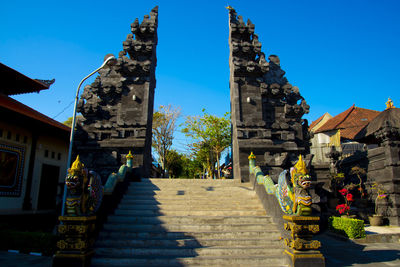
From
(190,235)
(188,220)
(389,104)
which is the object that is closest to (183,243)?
(190,235)

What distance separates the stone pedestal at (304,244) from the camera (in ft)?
18.4

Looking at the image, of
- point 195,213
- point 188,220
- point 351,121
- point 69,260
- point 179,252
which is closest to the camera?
point 69,260

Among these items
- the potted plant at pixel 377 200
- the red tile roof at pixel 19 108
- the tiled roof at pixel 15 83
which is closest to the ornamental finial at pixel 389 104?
the potted plant at pixel 377 200

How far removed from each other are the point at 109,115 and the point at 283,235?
11424mm

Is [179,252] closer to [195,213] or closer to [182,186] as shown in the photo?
[195,213]

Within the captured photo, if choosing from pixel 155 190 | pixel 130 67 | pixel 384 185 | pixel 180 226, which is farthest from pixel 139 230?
pixel 384 185

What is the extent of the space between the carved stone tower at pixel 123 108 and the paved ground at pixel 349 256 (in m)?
6.04

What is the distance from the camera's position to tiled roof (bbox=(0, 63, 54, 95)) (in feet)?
48.6

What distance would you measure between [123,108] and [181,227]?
9252 millimetres

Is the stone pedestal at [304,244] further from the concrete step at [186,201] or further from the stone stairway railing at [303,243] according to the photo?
the concrete step at [186,201]

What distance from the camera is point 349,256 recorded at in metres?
6.97

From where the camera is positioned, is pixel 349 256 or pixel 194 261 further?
pixel 349 256

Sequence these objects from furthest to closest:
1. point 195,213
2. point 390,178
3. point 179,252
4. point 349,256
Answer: point 390,178 → point 195,213 → point 349,256 → point 179,252

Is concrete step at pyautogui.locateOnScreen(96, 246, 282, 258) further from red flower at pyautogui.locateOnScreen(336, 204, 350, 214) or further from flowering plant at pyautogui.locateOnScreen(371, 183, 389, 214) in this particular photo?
flowering plant at pyautogui.locateOnScreen(371, 183, 389, 214)
